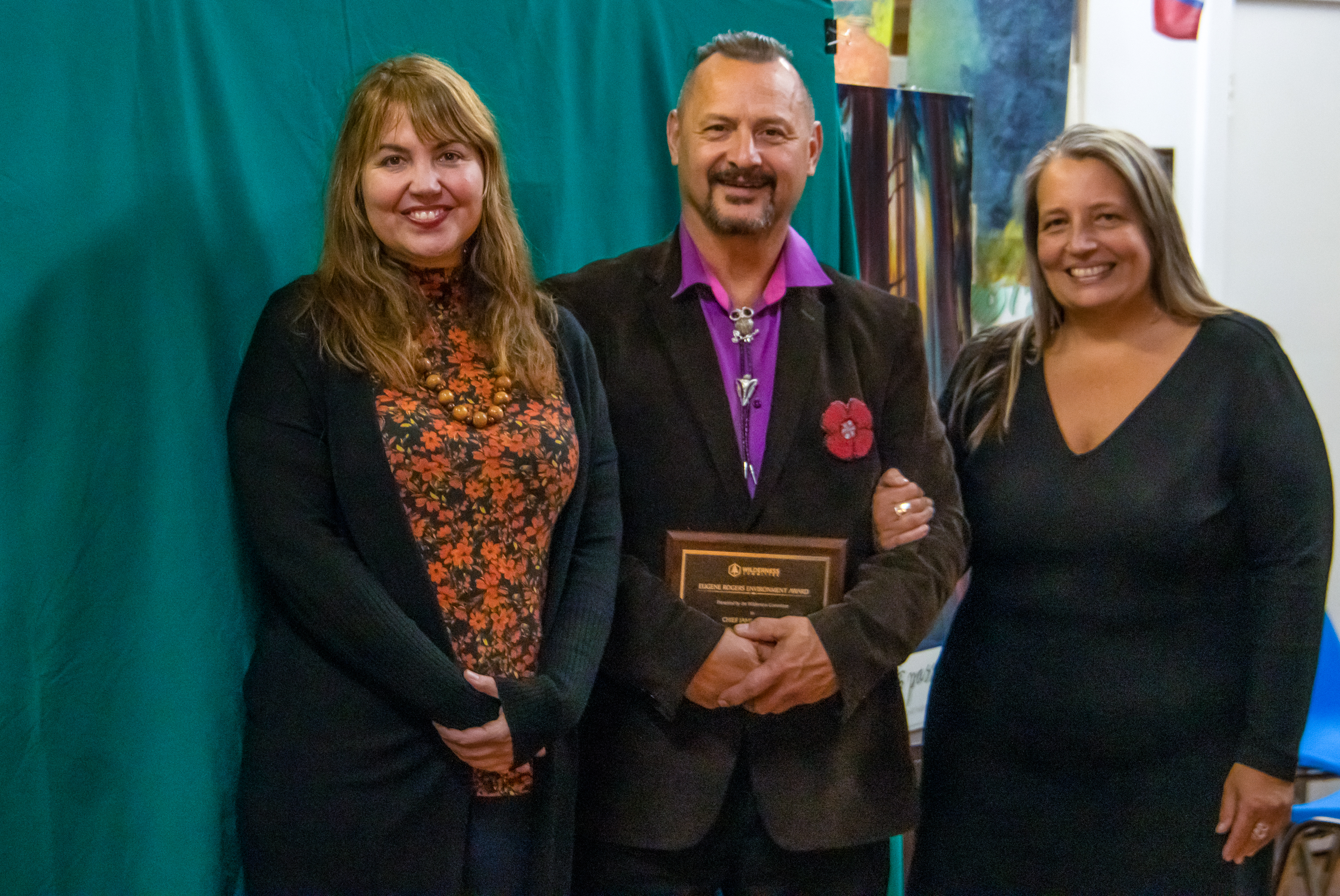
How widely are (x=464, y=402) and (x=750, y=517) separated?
0.54 meters

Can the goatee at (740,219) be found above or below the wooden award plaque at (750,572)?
above

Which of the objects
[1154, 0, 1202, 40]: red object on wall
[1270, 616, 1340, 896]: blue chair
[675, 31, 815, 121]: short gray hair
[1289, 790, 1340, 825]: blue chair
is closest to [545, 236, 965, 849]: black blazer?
[675, 31, 815, 121]: short gray hair

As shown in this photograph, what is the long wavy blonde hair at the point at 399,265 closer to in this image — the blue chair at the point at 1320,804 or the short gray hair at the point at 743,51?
the short gray hair at the point at 743,51

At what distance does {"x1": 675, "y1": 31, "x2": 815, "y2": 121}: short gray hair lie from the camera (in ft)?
6.55

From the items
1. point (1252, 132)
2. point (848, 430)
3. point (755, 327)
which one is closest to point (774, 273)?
point (755, 327)

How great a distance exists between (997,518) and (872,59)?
188 centimetres

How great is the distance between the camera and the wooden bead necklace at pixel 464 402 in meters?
1.64

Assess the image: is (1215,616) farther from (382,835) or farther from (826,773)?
(382,835)

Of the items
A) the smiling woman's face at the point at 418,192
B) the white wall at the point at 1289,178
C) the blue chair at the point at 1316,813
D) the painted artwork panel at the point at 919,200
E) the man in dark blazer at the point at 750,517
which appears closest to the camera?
the smiling woman's face at the point at 418,192

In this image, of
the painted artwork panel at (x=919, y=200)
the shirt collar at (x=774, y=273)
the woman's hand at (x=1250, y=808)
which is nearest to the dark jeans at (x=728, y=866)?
the woman's hand at (x=1250, y=808)

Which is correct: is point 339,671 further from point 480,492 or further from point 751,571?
point 751,571

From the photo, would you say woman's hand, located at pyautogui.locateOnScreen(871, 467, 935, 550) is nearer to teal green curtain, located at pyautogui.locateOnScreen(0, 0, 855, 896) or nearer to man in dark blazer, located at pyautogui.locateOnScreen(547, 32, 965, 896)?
man in dark blazer, located at pyautogui.locateOnScreen(547, 32, 965, 896)

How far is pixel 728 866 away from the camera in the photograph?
6.29ft

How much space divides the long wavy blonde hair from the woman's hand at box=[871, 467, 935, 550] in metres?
0.64
